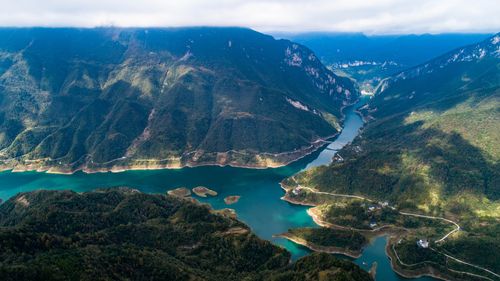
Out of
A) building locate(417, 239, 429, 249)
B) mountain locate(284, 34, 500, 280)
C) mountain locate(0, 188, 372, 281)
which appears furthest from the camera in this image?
building locate(417, 239, 429, 249)

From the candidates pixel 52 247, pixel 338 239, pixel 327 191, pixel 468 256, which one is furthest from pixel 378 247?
pixel 52 247

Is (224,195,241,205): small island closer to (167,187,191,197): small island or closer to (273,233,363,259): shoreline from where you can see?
(167,187,191,197): small island

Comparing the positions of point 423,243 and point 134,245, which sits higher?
point 134,245

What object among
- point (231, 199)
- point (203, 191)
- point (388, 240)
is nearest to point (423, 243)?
point (388, 240)

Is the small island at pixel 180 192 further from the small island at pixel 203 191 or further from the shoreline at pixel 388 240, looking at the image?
the shoreline at pixel 388 240

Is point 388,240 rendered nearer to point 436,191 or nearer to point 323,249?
point 323,249

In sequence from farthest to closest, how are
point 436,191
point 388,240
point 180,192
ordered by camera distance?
1. point 180,192
2. point 436,191
3. point 388,240

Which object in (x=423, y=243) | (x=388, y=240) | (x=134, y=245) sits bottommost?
(x=388, y=240)

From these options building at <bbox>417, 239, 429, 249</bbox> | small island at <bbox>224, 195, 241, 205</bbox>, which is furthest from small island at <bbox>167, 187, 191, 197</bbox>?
building at <bbox>417, 239, 429, 249</bbox>

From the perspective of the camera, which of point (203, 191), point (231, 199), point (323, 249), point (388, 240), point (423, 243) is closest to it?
point (423, 243)
